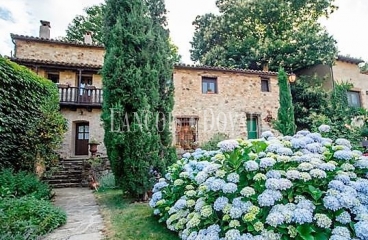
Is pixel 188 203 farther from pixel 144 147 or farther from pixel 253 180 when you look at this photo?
pixel 144 147

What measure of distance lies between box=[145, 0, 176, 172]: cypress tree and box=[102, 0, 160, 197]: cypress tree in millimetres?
273

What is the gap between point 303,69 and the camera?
57.3 feet

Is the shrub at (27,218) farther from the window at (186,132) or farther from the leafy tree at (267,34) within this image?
the leafy tree at (267,34)

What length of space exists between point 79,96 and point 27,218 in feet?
31.2

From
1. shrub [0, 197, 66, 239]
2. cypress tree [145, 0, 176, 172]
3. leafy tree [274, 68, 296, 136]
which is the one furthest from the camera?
leafy tree [274, 68, 296, 136]

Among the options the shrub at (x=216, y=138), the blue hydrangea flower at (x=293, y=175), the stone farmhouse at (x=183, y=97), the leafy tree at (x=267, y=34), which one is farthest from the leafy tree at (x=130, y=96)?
the leafy tree at (x=267, y=34)

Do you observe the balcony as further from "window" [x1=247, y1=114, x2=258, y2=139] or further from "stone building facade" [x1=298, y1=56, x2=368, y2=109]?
"stone building facade" [x1=298, y1=56, x2=368, y2=109]

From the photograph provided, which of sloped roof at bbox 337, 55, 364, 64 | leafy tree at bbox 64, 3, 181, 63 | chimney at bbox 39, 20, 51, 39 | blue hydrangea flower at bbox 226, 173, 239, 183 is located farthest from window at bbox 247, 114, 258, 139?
leafy tree at bbox 64, 3, 181, 63

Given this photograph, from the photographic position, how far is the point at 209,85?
1362 cm

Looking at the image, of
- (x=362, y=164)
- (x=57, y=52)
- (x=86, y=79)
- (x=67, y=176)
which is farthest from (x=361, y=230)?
(x=57, y=52)

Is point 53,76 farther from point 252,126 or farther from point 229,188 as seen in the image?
point 229,188

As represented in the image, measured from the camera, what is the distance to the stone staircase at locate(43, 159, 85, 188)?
862 centimetres

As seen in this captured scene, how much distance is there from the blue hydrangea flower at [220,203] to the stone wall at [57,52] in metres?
14.0

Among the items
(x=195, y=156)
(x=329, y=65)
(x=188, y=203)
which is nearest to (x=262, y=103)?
(x=329, y=65)
